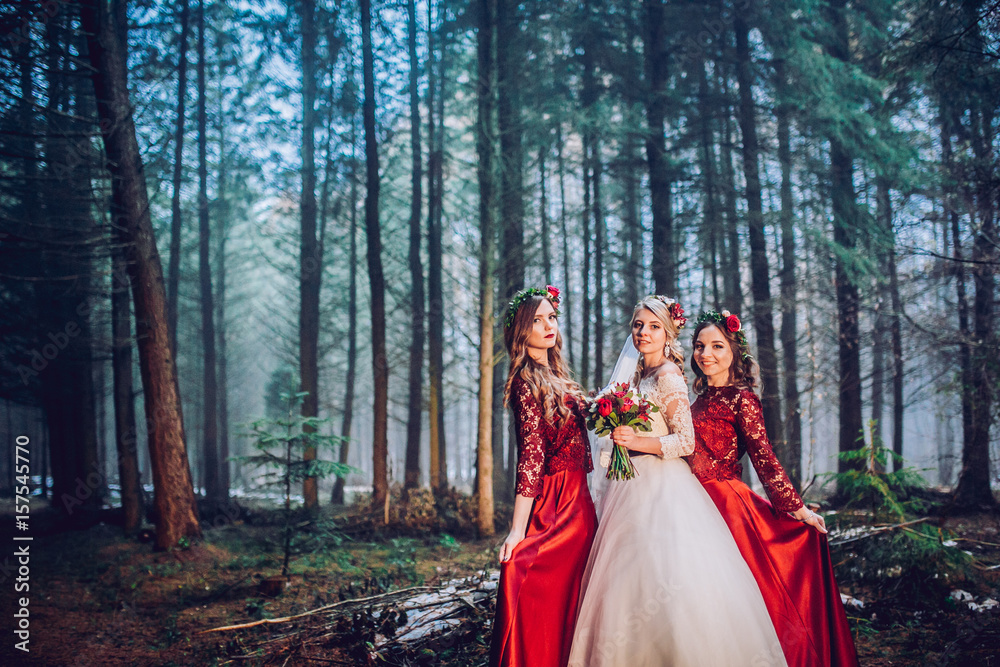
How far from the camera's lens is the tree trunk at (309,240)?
14.0m

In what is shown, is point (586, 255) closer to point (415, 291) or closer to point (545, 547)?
point (415, 291)

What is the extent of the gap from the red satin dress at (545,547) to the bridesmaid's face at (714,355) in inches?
44.1

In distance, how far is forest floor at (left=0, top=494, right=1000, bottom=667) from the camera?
198 inches

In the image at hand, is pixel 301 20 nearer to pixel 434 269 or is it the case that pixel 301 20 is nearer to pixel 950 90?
pixel 434 269

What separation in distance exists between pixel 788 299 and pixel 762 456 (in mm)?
8537

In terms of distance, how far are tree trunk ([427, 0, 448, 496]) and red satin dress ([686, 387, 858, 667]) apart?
9.11m

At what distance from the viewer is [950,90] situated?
7.65 m

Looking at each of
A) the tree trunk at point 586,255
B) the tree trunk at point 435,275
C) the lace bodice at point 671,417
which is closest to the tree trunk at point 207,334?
the tree trunk at point 435,275

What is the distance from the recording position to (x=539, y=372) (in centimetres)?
373

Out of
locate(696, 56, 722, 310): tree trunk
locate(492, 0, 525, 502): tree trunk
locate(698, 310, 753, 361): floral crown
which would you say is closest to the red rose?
locate(698, 310, 753, 361): floral crown

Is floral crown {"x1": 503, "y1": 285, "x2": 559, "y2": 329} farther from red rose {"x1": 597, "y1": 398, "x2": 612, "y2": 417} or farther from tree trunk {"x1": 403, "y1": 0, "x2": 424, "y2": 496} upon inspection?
tree trunk {"x1": 403, "y1": 0, "x2": 424, "y2": 496}

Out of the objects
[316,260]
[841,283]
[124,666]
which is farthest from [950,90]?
[316,260]

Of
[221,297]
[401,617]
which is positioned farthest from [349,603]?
[221,297]

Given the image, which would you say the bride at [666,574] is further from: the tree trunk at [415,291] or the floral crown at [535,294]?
the tree trunk at [415,291]
